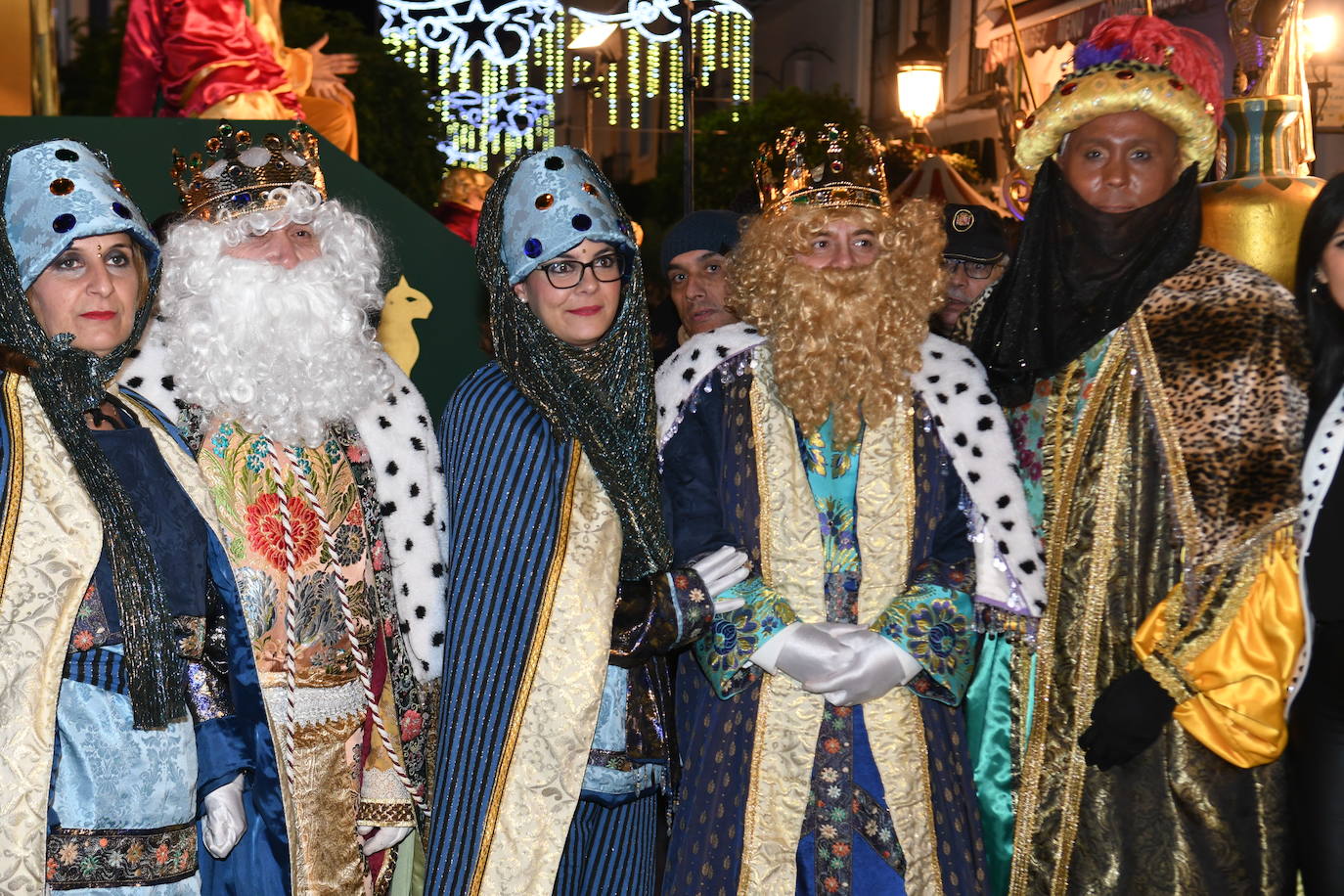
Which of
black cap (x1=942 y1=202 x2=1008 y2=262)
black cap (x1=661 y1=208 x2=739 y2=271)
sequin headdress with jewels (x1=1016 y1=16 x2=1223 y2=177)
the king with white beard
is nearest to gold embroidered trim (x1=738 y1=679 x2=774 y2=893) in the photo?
the king with white beard

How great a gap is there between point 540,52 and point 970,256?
5.60m

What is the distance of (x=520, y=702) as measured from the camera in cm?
334

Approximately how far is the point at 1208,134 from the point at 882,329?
3.38 ft

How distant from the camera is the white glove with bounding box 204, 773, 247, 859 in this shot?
3154mm

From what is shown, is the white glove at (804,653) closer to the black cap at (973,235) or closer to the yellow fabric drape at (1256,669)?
the yellow fabric drape at (1256,669)

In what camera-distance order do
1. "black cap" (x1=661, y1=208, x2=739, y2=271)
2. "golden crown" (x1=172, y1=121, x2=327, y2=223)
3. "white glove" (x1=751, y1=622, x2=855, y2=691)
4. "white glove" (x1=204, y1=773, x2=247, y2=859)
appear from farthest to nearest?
1. "black cap" (x1=661, y1=208, x2=739, y2=271)
2. "golden crown" (x1=172, y1=121, x2=327, y2=223)
3. "white glove" (x1=751, y1=622, x2=855, y2=691)
4. "white glove" (x1=204, y1=773, x2=247, y2=859)

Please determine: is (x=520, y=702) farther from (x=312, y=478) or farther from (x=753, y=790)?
(x=312, y=478)

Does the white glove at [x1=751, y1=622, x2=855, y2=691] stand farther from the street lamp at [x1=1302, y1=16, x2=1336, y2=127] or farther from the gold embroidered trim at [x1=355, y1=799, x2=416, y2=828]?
the street lamp at [x1=1302, y1=16, x2=1336, y2=127]

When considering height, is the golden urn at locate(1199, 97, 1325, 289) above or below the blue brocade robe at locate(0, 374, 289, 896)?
above

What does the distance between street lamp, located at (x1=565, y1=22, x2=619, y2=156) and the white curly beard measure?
5.33 metres

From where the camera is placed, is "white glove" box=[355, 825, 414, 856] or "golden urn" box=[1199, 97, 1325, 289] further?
"golden urn" box=[1199, 97, 1325, 289]

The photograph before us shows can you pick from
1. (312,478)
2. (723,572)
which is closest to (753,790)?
(723,572)

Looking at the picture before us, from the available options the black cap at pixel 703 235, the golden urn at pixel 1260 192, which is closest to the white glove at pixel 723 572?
the golden urn at pixel 1260 192

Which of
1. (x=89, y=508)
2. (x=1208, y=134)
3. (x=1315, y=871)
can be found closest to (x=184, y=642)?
(x=89, y=508)
